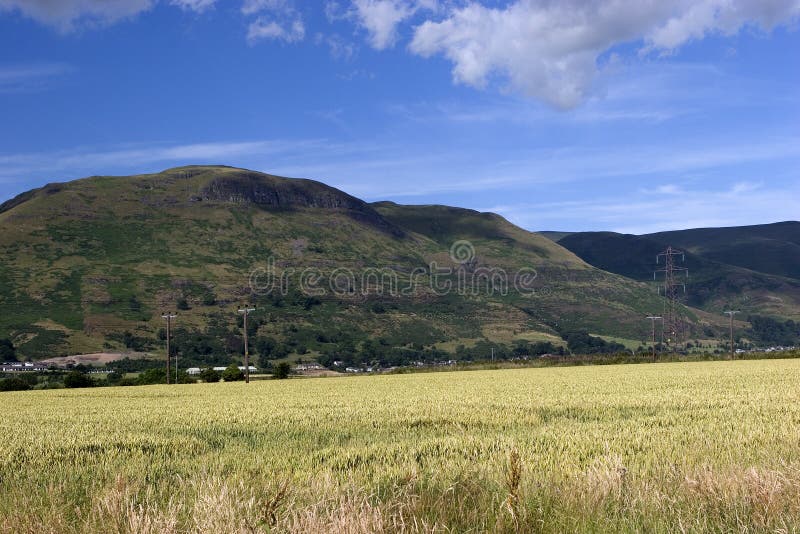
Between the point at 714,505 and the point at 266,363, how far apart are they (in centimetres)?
18854

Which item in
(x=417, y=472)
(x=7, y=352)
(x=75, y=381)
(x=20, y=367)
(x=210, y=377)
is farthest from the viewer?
(x=7, y=352)

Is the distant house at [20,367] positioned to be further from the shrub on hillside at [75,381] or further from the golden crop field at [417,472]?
the golden crop field at [417,472]

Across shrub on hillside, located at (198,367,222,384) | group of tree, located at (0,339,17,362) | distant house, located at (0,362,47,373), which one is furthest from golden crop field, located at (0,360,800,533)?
group of tree, located at (0,339,17,362)

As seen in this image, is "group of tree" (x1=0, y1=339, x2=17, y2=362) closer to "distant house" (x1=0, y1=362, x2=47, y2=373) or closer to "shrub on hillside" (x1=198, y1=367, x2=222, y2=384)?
"distant house" (x1=0, y1=362, x2=47, y2=373)

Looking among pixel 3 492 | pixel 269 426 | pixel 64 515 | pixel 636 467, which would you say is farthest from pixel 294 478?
pixel 269 426

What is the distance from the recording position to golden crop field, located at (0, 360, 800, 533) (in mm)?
7012

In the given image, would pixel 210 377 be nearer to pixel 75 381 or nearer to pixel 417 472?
pixel 75 381

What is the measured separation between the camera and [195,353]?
195 meters

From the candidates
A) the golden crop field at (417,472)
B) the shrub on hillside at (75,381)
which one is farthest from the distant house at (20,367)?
the golden crop field at (417,472)

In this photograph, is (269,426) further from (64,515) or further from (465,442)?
(64,515)

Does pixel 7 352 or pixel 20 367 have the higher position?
pixel 7 352

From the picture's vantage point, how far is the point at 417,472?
9906mm

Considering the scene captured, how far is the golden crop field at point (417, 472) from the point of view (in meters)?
Answer: 7.01

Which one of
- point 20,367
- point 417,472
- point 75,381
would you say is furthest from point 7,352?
point 417,472
